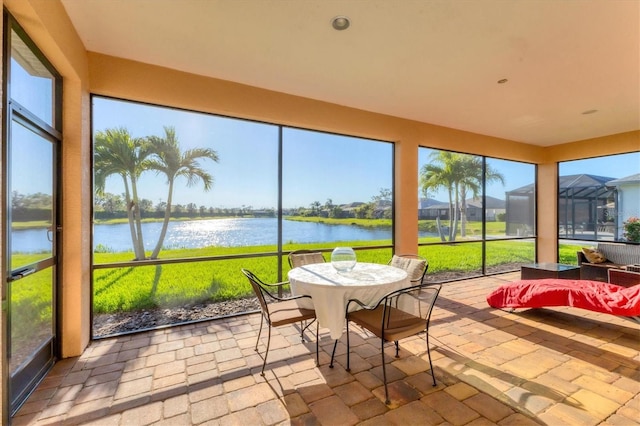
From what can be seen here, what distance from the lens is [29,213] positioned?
86.7 inches

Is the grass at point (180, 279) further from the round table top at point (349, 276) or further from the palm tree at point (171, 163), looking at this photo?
the round table top at point (349, 276)

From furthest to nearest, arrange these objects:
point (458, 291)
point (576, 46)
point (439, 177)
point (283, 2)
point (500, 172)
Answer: point (500, 172)
point (439, 177)
point (458, 291)
point (576, 46)
point (283, 2)

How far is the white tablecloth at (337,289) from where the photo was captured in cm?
243

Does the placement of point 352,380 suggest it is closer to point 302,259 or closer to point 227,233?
point 302,259

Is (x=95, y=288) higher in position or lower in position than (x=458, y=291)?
higher

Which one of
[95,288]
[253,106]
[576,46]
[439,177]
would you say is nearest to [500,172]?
[439,177]

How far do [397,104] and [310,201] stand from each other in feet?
6.40

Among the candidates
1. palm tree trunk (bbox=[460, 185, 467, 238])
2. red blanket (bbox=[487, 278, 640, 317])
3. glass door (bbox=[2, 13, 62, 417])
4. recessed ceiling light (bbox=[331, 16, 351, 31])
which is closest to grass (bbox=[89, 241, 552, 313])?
glass door (bbox=[2, 13, 62, 417])

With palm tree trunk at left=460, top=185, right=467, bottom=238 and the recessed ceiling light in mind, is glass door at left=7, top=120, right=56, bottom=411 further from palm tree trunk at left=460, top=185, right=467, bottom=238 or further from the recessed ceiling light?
palm tree trunk at left=460, top=185, right=467, bottom=238

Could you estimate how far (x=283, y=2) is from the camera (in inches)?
88.0

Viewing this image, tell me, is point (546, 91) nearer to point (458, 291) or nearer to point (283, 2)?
point (458, 291)

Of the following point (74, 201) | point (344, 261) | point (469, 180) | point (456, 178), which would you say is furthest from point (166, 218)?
point (469, 180)

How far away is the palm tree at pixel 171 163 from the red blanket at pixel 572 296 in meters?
4.15

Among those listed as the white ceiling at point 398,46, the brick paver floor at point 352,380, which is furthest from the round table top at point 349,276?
the white ceiling at point 398,46
